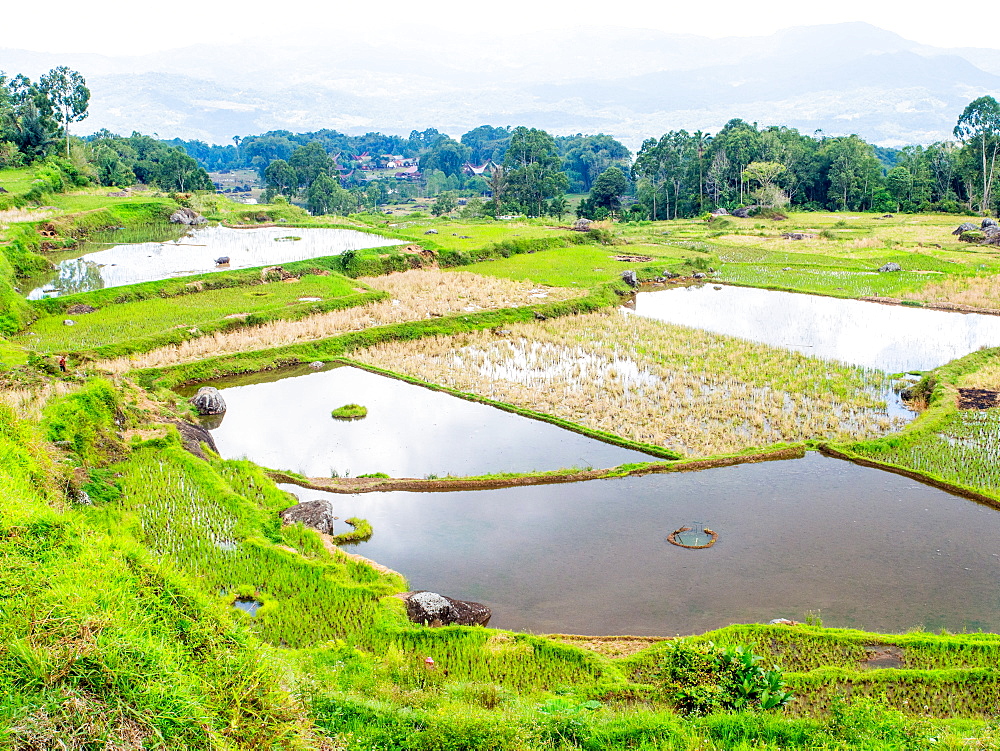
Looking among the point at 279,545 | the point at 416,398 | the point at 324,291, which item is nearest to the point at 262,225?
the point at 324,291

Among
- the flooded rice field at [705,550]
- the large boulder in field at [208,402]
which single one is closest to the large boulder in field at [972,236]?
the flooded rice field at [705,550]

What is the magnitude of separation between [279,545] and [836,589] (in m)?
6.78

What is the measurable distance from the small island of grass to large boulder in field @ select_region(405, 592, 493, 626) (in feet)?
22.4

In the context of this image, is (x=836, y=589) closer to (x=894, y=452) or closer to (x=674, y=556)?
(x=674, y=556)

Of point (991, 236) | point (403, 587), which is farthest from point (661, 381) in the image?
point (991, 236)

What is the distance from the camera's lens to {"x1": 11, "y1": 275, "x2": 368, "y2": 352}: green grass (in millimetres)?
18016

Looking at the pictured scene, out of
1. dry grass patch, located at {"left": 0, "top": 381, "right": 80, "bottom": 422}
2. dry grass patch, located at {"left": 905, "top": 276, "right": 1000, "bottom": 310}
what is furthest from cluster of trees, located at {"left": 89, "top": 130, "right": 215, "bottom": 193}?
dry grass patch, located at {"left": 905, "top": 276, "right": 1000, "bottom": 310}

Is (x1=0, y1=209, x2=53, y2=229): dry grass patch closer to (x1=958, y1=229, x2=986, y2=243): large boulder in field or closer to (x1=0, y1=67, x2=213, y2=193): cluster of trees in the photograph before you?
(x1=0, y1=67, x2=213, y2=193): cluster of trees

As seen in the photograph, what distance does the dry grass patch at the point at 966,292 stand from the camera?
75.7ft

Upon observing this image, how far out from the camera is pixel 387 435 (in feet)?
46.1

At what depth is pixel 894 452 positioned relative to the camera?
12.6 m

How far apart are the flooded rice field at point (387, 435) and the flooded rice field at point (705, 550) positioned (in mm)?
1008

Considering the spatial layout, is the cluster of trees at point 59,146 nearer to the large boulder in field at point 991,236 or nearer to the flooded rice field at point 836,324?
the flooded rice field at point 836,324

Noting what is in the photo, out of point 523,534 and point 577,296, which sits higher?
point 577,296
